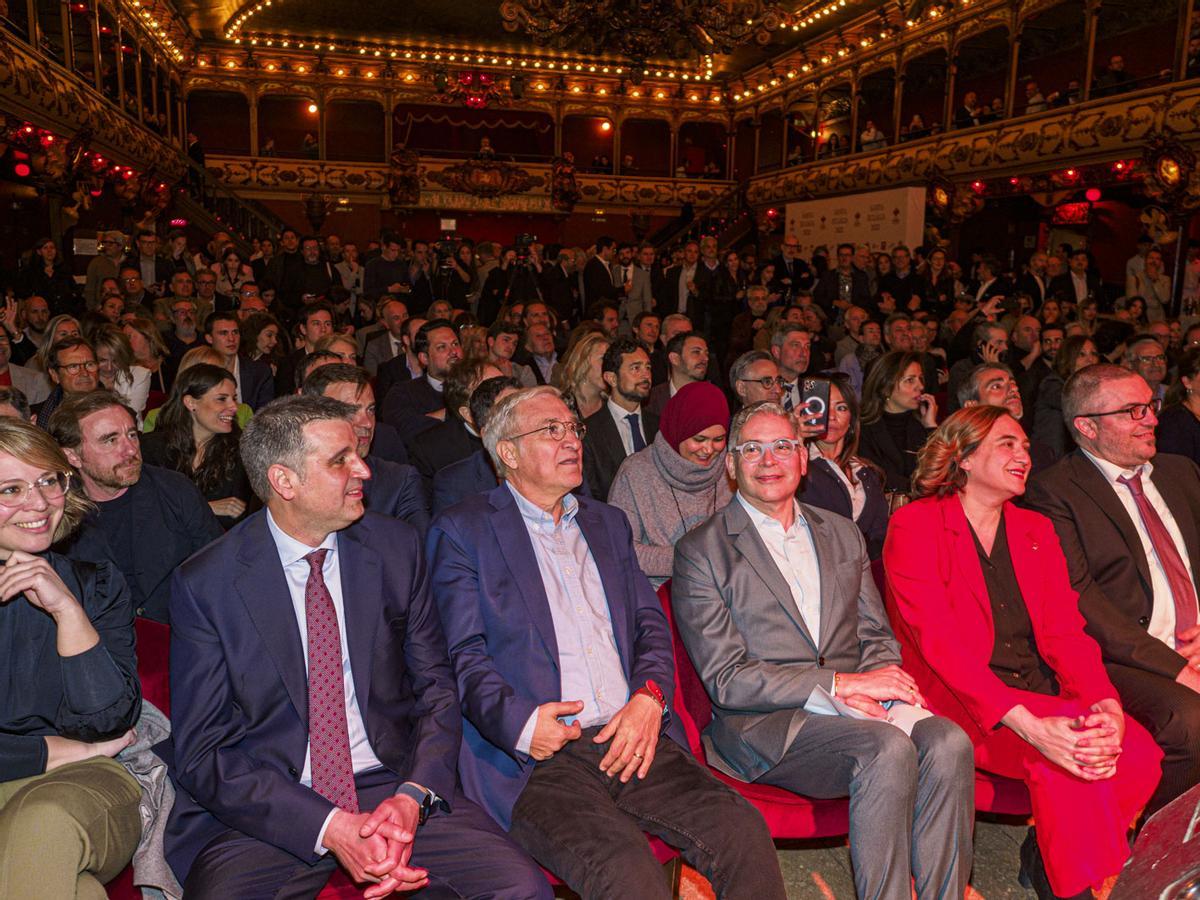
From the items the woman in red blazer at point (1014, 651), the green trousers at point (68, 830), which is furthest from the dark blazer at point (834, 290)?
the green trousers at point (68, 830)

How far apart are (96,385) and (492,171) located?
16945 millimetres

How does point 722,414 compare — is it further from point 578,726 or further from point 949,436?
point 578,726

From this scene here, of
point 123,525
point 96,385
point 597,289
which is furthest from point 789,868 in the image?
point 597,289

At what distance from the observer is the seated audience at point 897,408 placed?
14.5ft

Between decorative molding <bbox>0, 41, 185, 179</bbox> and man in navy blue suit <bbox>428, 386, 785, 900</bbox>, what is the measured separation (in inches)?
380

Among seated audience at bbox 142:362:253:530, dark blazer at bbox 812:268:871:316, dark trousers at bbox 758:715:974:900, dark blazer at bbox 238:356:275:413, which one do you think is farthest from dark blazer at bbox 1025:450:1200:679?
dark blazer at bbox 812:268:871:316

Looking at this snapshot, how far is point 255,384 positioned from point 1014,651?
4.32 metres

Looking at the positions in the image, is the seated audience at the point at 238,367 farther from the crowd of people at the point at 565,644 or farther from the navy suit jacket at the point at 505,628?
the navy suit jacket at the point at 505,628

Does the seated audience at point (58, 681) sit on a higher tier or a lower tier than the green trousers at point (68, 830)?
higher

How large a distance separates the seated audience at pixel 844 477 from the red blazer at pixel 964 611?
79 cm

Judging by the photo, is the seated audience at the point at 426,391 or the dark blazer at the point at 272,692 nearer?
the dark blazer at the point at 272,692

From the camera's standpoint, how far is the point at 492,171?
66.4 ft

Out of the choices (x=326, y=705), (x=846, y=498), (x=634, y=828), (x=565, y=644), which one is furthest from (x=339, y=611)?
(x=846, y=498)

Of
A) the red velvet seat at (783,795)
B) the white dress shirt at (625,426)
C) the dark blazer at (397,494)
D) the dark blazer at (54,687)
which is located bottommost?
the red velvet seat at (783,795)
